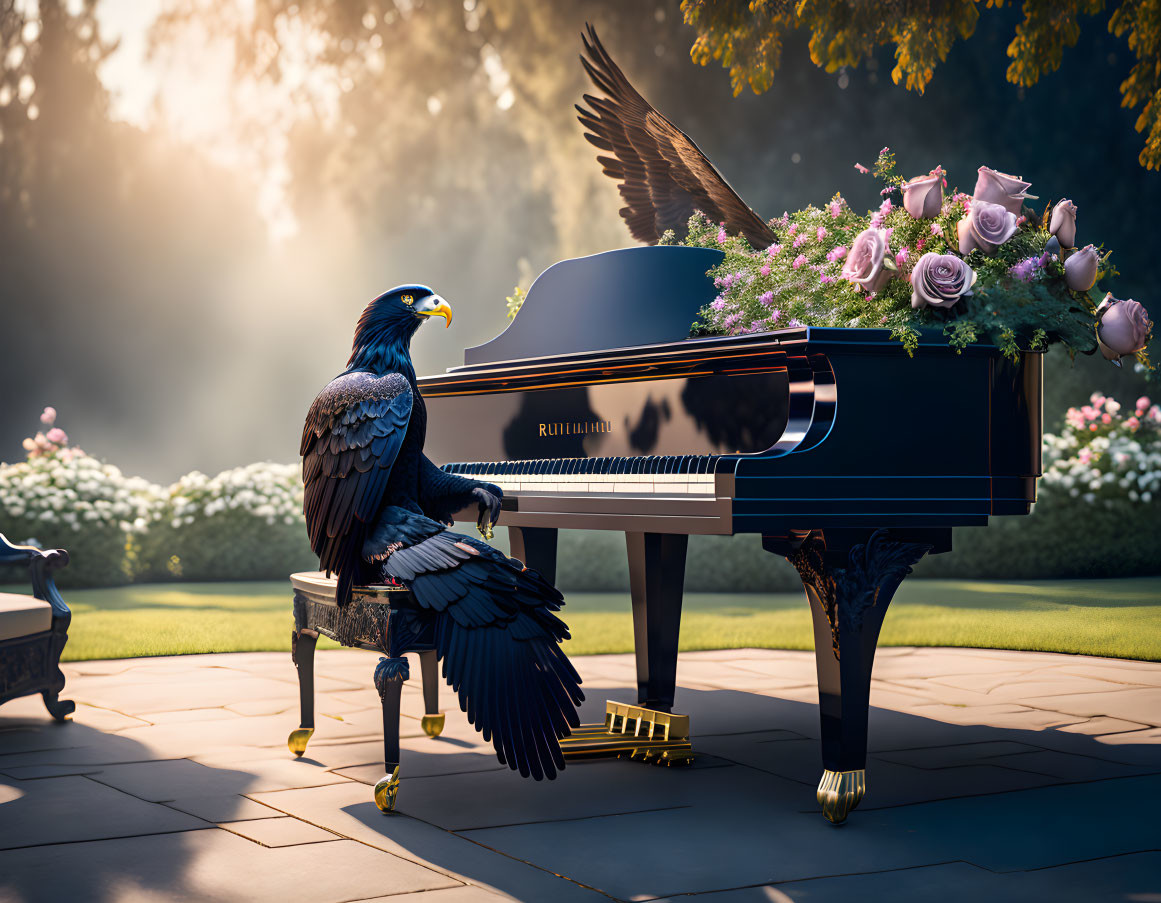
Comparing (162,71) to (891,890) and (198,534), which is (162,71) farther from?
(891,890)

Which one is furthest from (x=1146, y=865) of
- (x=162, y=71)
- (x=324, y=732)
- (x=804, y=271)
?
(x=162, y=71)

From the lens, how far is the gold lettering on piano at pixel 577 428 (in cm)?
447

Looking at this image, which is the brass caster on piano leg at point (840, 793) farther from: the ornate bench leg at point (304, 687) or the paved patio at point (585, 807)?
the ornate bench leg at point (304, 687)

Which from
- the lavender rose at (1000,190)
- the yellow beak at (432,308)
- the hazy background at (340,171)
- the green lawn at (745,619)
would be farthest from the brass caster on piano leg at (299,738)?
the hazy background at (340,171)

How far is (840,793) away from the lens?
11.9 ft

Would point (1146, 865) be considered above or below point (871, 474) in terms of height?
below

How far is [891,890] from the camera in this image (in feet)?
9.76

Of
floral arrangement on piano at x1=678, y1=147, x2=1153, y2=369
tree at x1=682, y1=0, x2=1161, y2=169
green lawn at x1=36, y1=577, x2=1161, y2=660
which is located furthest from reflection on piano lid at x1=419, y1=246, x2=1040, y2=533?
tree at x1=682, y1=0, x2=1161, y2=169

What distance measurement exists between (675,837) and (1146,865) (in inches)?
47.9

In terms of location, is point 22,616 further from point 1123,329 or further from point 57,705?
point 1123,329

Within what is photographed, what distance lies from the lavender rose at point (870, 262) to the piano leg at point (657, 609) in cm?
131

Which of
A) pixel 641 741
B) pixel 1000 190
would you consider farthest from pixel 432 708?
pixel 1000 190

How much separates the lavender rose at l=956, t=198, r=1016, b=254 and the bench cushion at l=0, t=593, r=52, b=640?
3802 mm

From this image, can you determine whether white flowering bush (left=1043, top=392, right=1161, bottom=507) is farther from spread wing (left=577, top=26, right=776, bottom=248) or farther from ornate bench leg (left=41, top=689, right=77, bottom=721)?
ornate bench leg (left=41, top=689, right=77, bottom=721)
